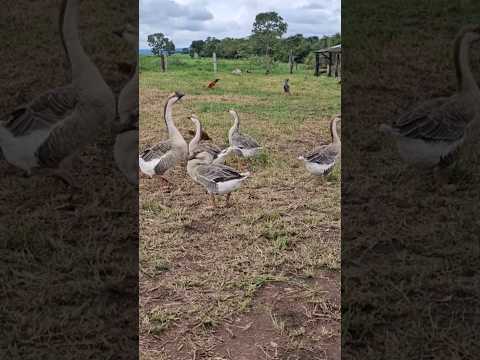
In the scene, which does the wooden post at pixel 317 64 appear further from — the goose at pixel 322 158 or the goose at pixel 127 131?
the goose at pixel 127 131

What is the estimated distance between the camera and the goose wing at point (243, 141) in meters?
1.88

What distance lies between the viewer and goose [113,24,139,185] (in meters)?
2.22

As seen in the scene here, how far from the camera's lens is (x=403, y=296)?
6.02ft

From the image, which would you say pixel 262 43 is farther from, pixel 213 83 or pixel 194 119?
pixel 194 119

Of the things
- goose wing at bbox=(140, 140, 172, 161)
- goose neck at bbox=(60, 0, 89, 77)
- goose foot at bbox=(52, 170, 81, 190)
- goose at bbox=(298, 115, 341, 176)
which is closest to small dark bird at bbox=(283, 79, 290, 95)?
goose at bbox=(298, 115, 341, 176)

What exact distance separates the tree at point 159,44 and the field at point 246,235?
5 centimetres

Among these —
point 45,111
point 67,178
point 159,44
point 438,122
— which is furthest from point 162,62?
point 438,122

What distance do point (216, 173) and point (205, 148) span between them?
0.42 ft

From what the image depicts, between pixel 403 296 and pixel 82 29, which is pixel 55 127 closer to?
pixel 82 29

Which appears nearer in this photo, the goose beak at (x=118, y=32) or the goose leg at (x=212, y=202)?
the goose leg at (x=212, y=202)

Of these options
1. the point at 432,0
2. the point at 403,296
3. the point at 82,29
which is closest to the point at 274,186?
the point at 403,296

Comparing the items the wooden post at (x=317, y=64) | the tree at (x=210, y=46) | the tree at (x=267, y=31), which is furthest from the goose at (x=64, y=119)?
the wooden post at (x=317, y=64)

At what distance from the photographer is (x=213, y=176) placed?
1832mm

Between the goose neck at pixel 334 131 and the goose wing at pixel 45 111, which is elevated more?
the goose wing at pixel 45 111
